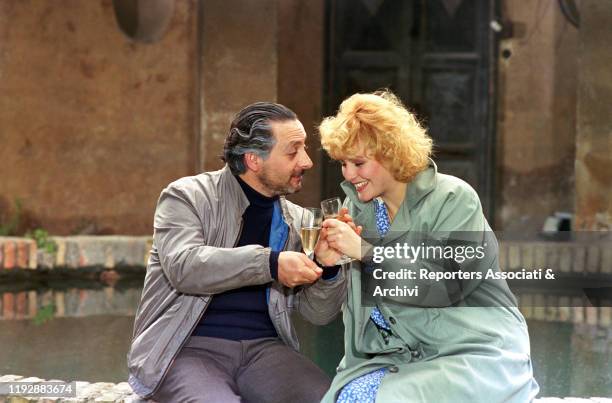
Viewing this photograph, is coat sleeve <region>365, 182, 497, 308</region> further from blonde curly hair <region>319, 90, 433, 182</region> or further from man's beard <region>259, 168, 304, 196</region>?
man's beard <region>259, 168, 304, 196</region>

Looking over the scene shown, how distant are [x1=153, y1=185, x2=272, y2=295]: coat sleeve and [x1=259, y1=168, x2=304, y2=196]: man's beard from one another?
0.98 ft

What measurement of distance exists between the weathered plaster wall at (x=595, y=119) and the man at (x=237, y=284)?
5.70 meters

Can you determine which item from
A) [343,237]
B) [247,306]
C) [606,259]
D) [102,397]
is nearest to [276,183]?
[247,306]

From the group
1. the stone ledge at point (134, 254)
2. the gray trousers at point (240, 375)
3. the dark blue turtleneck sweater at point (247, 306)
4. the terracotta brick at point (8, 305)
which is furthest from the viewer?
the stone ledge at point (134, 254)

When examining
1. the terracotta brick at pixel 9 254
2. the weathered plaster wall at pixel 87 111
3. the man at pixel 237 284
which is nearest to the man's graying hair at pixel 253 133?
the man at pixel 237 284

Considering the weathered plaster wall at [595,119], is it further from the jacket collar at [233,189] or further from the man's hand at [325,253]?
the man's hand at [325,253]

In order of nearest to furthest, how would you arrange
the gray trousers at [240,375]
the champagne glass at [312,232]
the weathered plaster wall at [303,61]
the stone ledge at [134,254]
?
the champagne glass at [312,232] → the gray trousers at [240,375] → the stone ledge at [134,254] → the weathered plaster wall at [303,61]

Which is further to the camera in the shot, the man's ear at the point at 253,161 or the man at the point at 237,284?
the man's ear at the point at 253,161

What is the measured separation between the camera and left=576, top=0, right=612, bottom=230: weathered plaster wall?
8.99 m

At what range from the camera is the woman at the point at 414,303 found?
3.09m

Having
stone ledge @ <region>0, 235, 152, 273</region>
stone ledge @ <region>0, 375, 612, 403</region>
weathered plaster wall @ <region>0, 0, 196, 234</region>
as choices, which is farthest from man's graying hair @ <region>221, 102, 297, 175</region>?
weathered plaster wall @ <region>0, 0, 196, 234</region>

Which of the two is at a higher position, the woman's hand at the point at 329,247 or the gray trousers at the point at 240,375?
the woman's hand at the point at 329,247

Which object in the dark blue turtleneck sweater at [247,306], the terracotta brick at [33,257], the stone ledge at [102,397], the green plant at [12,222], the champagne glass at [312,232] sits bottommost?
the terracotta brick at [33,257]

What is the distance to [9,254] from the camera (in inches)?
344
